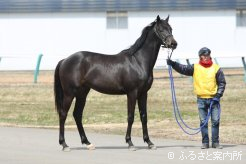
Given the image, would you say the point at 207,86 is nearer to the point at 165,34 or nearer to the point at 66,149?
the point at 165,34

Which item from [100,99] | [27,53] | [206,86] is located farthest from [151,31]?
[27,53]

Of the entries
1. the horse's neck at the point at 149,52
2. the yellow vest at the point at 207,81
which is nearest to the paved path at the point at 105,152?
the yellow vest at the point at 207,81

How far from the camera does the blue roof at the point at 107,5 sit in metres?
44.9

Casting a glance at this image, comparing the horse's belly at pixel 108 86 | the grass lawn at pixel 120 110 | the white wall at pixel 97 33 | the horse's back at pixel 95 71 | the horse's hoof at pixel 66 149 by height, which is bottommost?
the white wall at pixel 97 33

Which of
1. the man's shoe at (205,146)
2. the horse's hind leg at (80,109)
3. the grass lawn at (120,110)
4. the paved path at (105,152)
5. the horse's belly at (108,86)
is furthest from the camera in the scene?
the grass lawn at (120,110)

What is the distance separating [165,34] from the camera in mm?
14289

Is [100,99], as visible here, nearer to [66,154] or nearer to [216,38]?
[66,154]

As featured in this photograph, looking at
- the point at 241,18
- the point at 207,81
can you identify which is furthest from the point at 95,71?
the point at 241,18

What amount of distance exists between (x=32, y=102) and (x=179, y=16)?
21151mm

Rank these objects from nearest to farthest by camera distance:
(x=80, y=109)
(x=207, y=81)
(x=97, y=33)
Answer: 1. (x=207, y=81)
2. (x=80, y=109)
3. (x=97, y=33)

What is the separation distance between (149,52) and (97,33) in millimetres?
31040

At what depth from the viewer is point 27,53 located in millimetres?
44469

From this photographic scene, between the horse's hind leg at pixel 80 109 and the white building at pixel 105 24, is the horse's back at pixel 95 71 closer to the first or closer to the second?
the horse's hind leg at pixel 80 109

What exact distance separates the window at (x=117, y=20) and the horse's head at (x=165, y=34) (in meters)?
31.2
